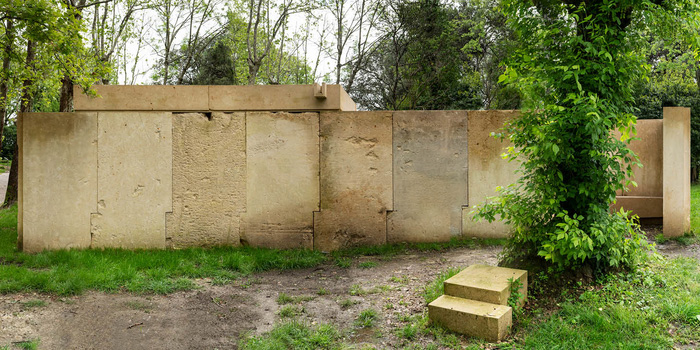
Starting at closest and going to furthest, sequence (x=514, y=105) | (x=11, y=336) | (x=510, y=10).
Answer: (x=11, y=336), (x=510, y=10), (x=514, y=105)

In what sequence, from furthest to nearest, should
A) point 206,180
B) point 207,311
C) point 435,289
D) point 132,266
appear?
point 206,180 < point 132,266 < point 435,289 < point 207,311

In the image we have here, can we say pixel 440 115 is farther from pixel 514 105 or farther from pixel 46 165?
pixel 514 105

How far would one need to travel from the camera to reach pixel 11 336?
3.87m

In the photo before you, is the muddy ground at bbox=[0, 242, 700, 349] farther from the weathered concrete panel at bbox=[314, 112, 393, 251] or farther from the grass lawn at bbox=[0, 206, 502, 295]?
the weathered concrete panel at bbox=[314, 112, 393, 251]

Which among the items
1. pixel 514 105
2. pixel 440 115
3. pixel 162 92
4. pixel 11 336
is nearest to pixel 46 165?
pixel 162 92

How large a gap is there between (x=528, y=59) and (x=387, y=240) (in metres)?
3.60

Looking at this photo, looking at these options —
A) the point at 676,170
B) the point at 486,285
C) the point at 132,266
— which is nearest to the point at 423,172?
the point at 486,285

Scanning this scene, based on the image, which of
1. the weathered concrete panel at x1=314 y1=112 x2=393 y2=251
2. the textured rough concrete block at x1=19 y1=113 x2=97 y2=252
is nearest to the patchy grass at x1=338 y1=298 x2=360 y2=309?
the weathered concrete panel at x1=314 y1=112 x2=393 y2=251

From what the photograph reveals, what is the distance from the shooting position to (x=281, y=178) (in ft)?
23.0

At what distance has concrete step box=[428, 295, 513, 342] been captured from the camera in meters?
3.57

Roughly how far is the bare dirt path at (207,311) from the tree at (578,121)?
1.51 meters

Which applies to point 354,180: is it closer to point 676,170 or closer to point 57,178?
point 57,178

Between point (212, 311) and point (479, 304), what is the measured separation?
103 inches

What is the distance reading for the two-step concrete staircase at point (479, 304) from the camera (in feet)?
11.8
